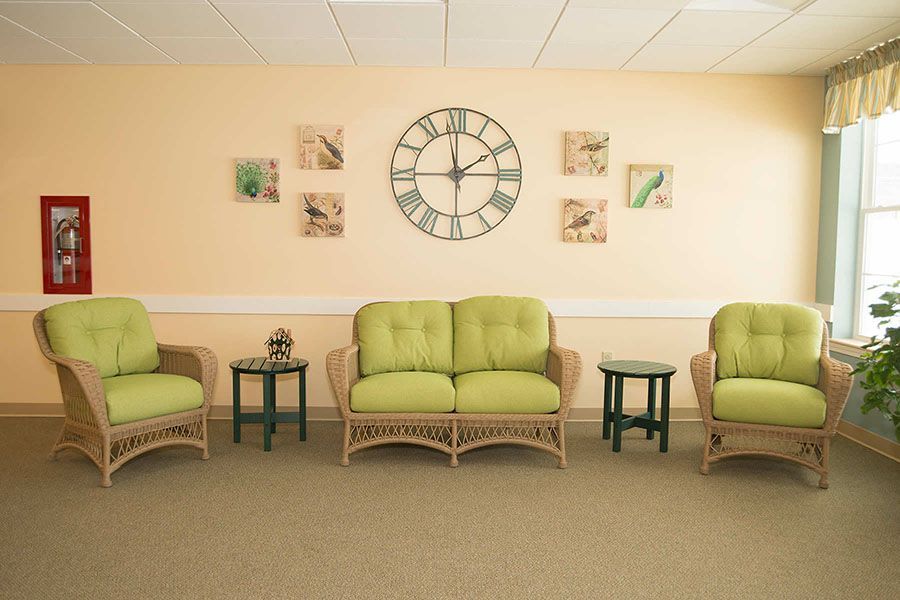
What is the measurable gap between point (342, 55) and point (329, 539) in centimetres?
311

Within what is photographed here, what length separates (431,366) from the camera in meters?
4.56

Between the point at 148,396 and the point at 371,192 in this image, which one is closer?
the point at 148,396

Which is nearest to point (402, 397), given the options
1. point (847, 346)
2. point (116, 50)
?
point (116, 50)

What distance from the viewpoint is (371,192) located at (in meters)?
5.14

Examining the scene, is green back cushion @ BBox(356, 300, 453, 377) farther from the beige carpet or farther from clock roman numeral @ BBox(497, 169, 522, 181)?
clock roman numeral @ BBox(497, 169, 522, 181)

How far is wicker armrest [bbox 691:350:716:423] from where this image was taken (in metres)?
4.10

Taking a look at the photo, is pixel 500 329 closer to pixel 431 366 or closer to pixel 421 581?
pixel 431 366

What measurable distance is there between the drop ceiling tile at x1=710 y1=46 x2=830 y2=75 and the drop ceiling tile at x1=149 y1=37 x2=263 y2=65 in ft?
10.3

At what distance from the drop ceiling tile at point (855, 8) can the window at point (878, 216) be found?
1.08 metres

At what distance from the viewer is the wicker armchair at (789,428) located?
3893 mm

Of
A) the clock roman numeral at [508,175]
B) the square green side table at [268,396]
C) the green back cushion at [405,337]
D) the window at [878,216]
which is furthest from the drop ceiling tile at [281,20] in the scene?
the window at [878,216]

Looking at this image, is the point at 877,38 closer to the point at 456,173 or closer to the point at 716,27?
the point at 716,27

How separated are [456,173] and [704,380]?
2171mm

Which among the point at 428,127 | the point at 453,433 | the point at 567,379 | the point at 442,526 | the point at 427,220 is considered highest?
the point at 428,127
